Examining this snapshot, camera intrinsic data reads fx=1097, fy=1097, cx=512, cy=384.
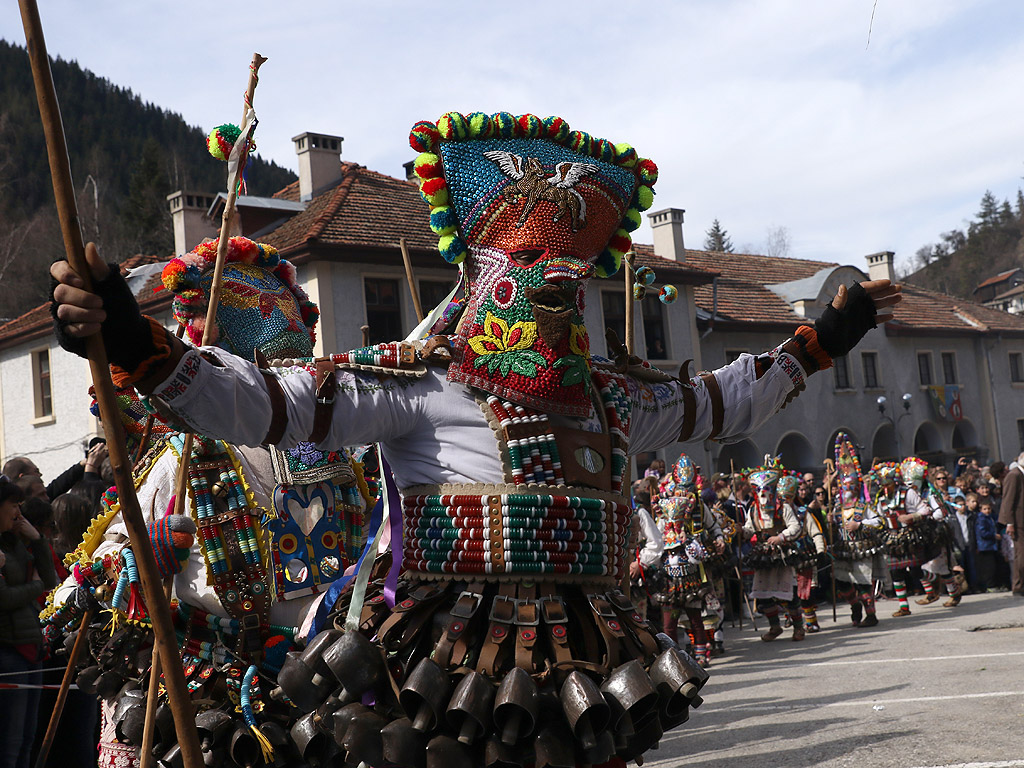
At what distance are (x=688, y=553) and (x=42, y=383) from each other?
66.8ft

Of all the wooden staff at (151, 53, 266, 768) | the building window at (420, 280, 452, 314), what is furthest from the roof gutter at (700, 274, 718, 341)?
the wooden staff at (151, 53, 266, 768)

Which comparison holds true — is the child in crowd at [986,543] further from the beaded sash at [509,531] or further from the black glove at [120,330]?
the black glove at [120,330]

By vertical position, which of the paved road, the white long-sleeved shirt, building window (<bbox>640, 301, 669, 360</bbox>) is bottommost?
the paved road

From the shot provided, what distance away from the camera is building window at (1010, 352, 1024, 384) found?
3731 centimetres

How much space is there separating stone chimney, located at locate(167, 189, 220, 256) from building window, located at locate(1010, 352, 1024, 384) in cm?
2709

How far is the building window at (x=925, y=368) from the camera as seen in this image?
3428 cm

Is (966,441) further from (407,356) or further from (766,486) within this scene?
(407,356)

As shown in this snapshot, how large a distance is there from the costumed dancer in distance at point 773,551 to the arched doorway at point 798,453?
16.4 metres

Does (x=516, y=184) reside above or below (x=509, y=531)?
above

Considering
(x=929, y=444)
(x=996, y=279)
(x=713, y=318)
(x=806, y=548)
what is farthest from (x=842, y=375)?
(x=996, y=279)

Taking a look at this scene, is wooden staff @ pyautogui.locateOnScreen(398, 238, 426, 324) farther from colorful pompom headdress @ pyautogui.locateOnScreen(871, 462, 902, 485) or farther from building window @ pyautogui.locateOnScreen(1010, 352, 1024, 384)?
building window @ pyautogui.locateOnScreen(1010, 352, 1024, 384)

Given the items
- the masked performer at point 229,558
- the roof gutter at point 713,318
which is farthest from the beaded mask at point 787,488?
the roof gutter at point 713,318

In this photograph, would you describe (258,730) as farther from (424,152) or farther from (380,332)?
(380,332)

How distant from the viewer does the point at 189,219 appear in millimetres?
24359
